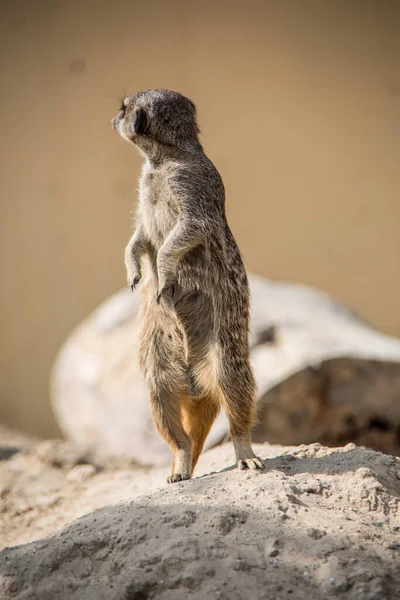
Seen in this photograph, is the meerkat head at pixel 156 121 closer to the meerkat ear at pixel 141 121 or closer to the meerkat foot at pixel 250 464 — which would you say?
the meerkat ear at pixel 141 121

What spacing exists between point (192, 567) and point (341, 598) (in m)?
0.44

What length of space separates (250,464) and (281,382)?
5.20 ft

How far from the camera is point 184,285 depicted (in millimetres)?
2957

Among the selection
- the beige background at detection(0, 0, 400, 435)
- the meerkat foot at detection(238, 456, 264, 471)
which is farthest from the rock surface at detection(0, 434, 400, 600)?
the beige background at detection(0, 0, 400, 435)

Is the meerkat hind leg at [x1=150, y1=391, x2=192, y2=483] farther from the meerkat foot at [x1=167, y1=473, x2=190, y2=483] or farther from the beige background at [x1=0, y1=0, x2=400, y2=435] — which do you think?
the beige background at [x1=0, y1=0, x2=400, y2=435]

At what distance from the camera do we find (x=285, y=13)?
606 cm

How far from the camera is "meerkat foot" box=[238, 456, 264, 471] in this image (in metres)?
2.75

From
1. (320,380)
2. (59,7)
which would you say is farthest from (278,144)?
(320,380)

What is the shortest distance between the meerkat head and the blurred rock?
72.0 inches

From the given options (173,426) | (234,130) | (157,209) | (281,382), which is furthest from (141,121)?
(234,130)

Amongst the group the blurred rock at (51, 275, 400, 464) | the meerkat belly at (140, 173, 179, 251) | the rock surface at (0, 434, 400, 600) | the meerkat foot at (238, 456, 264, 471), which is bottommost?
the rock surface at (0, 434, 400, 600)

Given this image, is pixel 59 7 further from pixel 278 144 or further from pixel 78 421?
pixel 78 421

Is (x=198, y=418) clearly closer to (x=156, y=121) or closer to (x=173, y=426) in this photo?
(x=173, y=426)

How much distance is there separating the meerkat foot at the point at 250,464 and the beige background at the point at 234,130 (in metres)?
3.87
